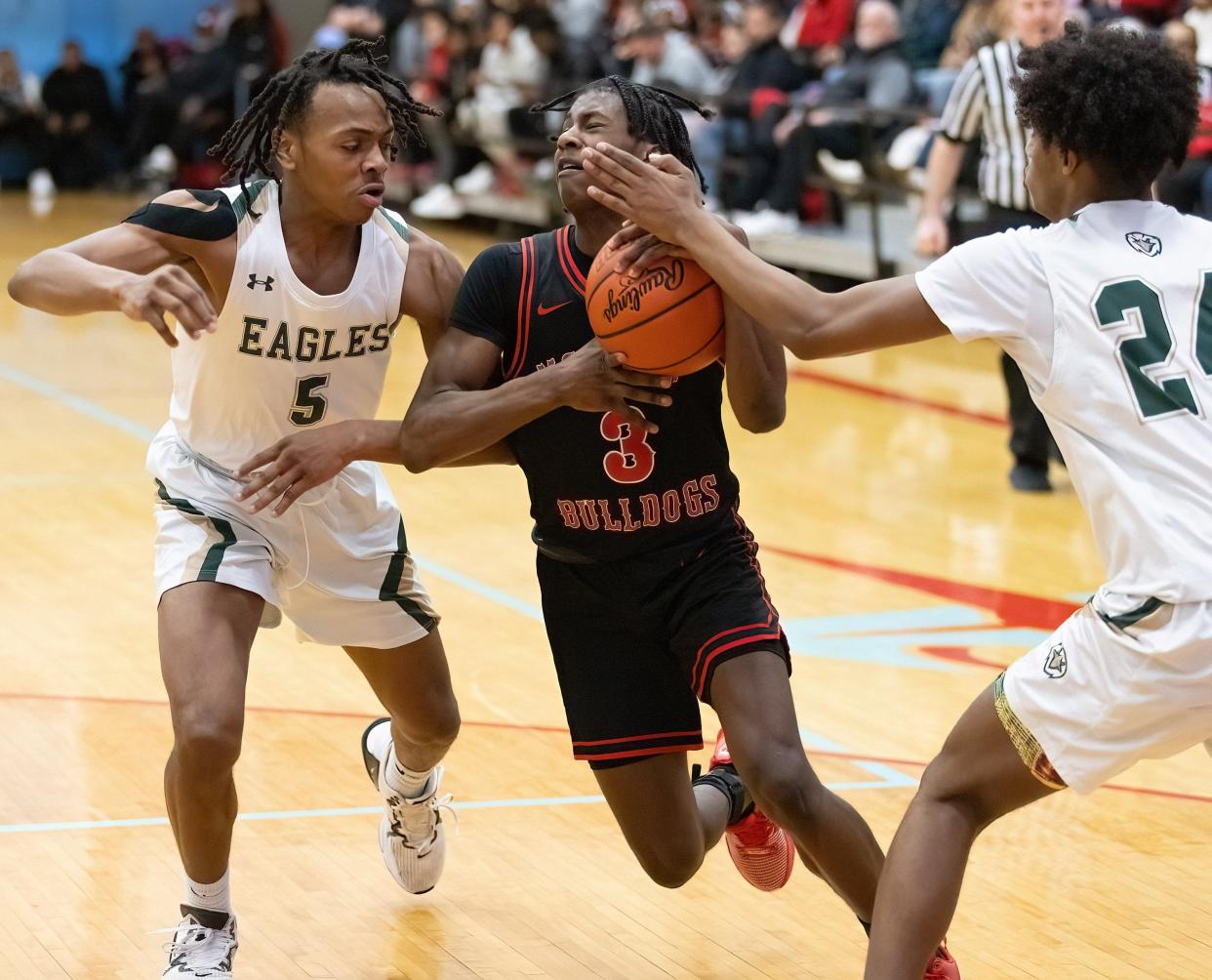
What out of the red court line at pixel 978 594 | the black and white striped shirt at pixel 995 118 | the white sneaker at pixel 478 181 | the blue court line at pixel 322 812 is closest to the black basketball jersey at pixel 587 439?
the blue court line at pixel 322 812

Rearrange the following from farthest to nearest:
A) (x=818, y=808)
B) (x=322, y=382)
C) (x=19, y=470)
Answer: (x=19, y=470) → (x=322, y=382) → (x=818, y=808)

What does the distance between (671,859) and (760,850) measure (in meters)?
0.38

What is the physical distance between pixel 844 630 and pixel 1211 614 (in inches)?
153

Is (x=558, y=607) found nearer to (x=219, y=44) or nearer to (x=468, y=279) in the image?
(x=468, y=279)

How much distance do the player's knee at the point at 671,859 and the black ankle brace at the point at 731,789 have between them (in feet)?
0.79

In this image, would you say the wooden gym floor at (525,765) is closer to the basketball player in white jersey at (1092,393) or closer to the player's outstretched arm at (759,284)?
the basketball player in white jersey at (1092,393)

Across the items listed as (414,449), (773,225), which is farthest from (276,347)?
(773,225)

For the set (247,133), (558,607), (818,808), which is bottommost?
(818,808)

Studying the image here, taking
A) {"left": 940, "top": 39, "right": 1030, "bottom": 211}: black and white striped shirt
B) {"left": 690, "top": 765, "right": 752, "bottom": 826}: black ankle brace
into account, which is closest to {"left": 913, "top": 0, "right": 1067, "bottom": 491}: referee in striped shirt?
{"left": 940, "top": 39, "right": 1030, "bottom": 211}: black and white striped shirt

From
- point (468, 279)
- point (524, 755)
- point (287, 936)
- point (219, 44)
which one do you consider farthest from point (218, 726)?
point (219, 44)

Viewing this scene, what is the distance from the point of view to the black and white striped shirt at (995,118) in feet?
27.6

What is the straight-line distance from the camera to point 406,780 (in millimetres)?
4637

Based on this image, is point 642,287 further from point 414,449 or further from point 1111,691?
point 1111,691

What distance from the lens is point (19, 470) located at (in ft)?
30.4
